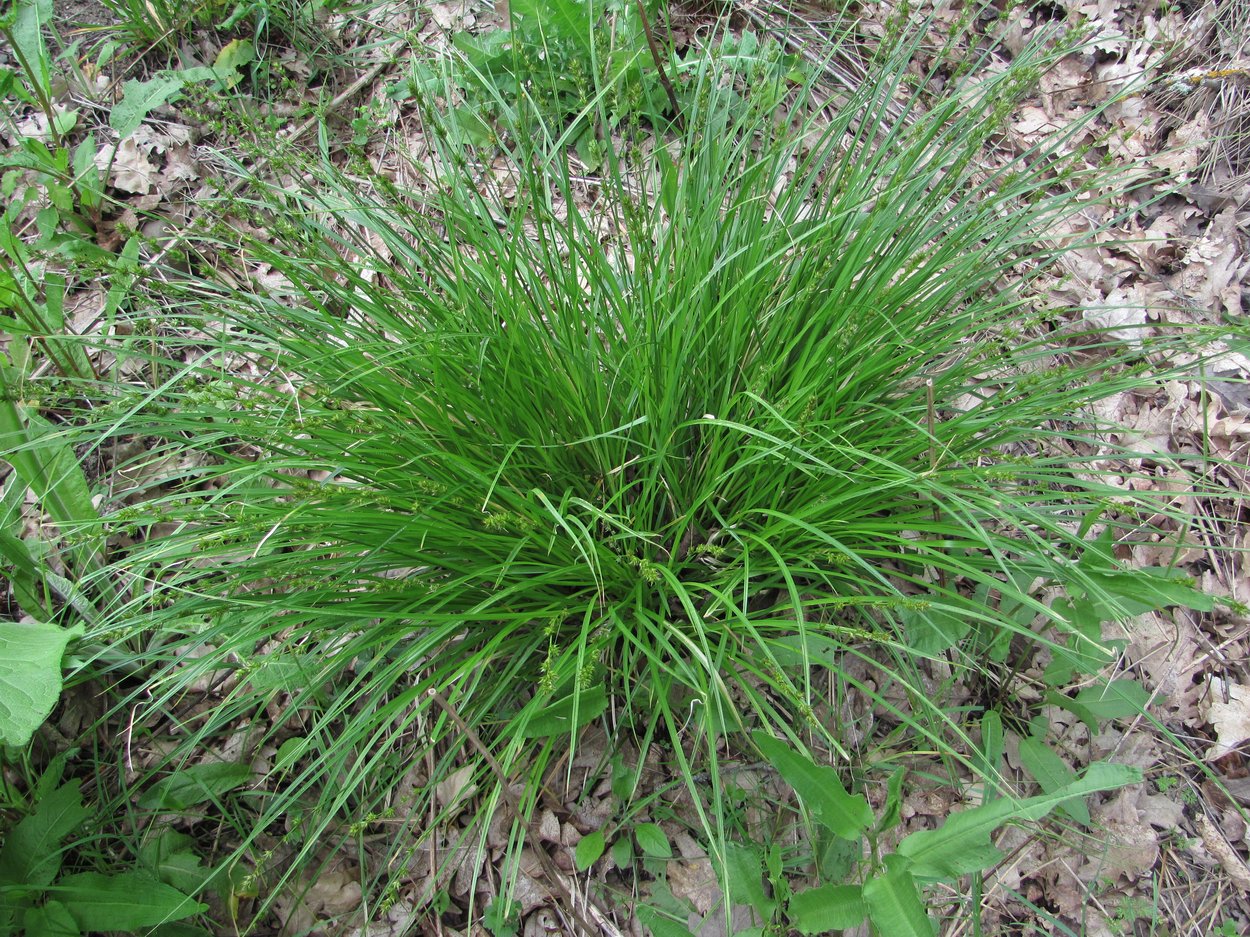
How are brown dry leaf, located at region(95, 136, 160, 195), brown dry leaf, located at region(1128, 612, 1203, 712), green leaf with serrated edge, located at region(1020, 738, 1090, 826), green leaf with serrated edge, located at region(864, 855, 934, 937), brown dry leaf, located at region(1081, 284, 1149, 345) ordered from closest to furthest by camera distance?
1. green leaf with serrated edge, located at region(864, 855, 934, 937)
2. green leaf with serrated edge, located at region(1020, 738, 1090, 826)
3. brown dry leaf, located at region(1128, 612, 1203, 712)
4. brown dry leaf, located at region(1081, 284, 1149, 345)
5. brown dry leaf, located at region(95, 136, 160, 195)

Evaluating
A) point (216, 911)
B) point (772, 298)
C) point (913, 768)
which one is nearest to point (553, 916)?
point (216, 911)

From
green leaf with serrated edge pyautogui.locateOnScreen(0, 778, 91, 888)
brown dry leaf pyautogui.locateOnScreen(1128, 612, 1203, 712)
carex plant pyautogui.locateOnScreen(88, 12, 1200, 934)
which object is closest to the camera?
carex plant pyautogui.locateOnScreen(88, 12, 1200, 934)

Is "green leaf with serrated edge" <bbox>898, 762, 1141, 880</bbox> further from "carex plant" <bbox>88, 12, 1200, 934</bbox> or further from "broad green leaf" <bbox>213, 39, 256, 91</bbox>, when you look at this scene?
"broad green leaf" <bbox>213, 39, 256, 91</bbox>

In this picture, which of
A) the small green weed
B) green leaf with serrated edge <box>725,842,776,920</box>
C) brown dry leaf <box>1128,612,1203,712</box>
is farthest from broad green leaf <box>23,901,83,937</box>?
brown dry leaf <box>1128,612,1203,712</box>

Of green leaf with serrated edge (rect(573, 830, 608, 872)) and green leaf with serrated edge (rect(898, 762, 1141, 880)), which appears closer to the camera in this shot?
green leaf with serrated edge (rect(898, 762, 1141, 880))

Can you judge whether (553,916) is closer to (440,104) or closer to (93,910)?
(93,910)

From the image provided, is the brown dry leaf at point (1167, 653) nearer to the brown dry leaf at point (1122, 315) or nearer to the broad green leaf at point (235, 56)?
the brown dry leaf at point (1122, 315)

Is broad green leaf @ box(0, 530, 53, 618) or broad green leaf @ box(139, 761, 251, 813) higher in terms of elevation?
broad green leaf @ box(0, 530, 53, 618)
